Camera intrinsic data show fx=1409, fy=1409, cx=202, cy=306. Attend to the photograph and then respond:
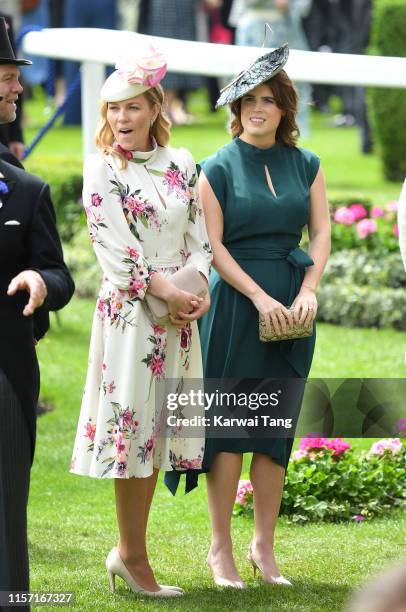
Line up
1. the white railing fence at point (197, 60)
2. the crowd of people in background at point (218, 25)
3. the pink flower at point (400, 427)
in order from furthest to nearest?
1. the crowd of people in background at point (218, 25)
2. the white railing fence at point (197, 60)
3. the pink flower at point (400, 427)

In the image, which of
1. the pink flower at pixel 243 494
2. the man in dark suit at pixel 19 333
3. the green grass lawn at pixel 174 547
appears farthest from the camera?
the pink flower at pixel 243 494

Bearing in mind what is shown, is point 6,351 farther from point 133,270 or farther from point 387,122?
point 387,122

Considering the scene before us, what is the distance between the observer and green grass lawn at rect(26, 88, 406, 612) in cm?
473

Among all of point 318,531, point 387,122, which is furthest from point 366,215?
point 318,531

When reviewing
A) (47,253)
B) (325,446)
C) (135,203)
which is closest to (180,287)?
(135,203)

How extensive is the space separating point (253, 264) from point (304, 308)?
0.24 m

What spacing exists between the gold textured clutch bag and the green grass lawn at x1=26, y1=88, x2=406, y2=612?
0.85 m

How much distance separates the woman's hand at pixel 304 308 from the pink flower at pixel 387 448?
1.54 meters

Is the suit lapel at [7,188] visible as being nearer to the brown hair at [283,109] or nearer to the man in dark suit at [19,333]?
the man in dark suit at [19,333]

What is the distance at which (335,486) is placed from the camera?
5930 mm

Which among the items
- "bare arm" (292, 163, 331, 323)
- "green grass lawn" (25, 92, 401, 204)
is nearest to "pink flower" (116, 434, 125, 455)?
"bare arm" (292, 163, 331, 323)

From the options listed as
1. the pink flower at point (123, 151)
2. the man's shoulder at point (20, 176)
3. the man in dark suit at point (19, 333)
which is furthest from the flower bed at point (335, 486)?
the man's shoulder at point (20, 176)

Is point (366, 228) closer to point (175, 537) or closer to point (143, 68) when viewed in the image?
point (175, 537)

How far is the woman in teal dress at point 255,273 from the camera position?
482 centimetres
